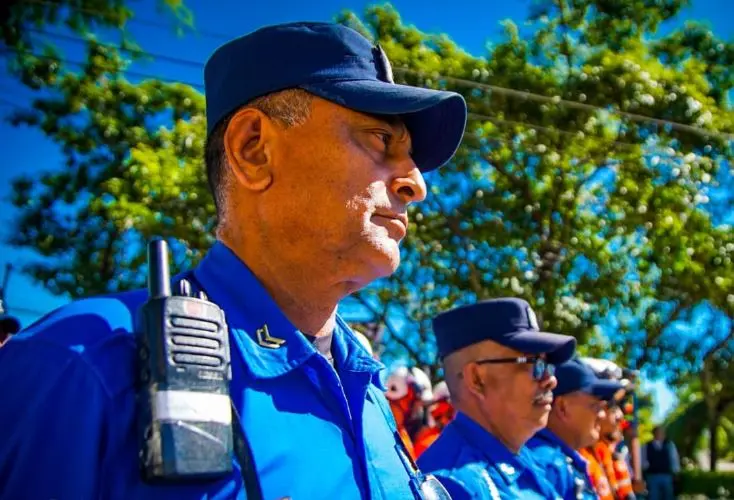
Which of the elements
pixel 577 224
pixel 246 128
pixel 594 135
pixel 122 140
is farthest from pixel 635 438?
pixel 246 128

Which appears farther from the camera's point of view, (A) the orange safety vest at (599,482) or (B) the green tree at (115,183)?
(B) the green tree at (115,183)

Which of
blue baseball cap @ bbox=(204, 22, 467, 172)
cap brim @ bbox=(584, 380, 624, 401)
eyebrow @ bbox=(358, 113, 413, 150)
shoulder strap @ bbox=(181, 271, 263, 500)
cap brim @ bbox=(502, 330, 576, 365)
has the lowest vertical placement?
shoulder strap @ bbox=(181, 271, 263, 500)

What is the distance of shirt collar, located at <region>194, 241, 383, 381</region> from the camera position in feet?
5.20

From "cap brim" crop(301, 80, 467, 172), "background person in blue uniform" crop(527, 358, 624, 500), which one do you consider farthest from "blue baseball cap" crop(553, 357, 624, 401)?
"cap brim" crop(301, 80, 467, 172)

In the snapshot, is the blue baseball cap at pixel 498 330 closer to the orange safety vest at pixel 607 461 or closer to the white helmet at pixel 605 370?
the white helmet at pixel 605 370

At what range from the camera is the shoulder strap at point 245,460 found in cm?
139

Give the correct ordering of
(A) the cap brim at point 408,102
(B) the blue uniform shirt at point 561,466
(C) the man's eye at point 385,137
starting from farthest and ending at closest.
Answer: (B) the blue uniform shirt at point 561,466, (C) the man's eye at point 385,137, (A) the cap brim at point 408,102

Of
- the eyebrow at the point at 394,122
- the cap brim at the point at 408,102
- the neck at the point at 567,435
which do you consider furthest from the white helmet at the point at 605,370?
the eyebrow at the point at 394,122

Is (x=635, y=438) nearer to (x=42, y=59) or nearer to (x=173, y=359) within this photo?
(x=42, y=59)

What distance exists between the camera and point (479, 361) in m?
4.40

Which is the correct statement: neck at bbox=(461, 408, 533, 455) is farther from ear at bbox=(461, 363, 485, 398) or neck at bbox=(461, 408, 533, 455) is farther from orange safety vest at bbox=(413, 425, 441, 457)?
orange safety vest at bbox=(413, 425, 441, 457)

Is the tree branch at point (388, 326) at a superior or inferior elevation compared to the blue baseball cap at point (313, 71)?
superior

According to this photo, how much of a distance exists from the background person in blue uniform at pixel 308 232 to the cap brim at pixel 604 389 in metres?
4.72

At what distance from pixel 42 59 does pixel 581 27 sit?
450 inches
